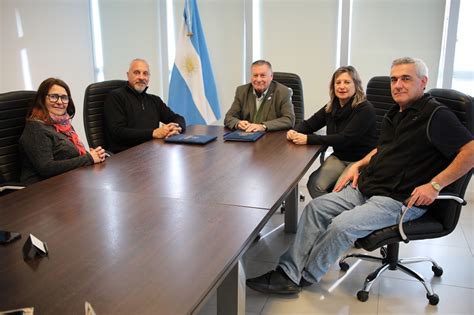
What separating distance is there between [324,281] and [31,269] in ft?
6.23

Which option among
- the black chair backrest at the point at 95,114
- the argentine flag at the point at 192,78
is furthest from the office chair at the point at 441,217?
the argentine flag at the point at 192,78

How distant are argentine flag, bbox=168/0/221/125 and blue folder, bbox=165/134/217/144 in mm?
1608

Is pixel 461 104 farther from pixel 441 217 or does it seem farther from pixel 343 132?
pixel 343 132

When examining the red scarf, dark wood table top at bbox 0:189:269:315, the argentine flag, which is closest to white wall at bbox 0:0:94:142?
the argentine flag

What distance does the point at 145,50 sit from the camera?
553 cm

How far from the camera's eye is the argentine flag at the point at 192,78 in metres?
5.02

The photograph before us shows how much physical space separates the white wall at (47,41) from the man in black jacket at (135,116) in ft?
7.13

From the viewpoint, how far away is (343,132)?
327 cm

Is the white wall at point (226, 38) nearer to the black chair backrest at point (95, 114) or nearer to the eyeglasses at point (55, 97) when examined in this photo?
the black chair backrest at point (95, 114)

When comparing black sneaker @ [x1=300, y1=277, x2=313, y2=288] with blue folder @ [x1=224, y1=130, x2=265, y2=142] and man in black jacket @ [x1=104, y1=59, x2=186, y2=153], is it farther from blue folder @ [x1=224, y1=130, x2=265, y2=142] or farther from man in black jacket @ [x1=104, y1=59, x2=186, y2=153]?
man in black jacket @ [x1=104, y1=59, x2=186, y2=153]

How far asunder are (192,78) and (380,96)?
213 cm

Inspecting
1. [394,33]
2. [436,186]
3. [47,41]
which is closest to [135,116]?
[436,186]

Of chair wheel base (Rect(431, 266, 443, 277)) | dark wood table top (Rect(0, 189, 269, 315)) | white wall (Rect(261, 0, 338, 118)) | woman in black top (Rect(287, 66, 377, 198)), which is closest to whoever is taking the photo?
dark wood table top (Rect(0, 189, 269, 315))

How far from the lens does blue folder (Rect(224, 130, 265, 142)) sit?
3391 mm
